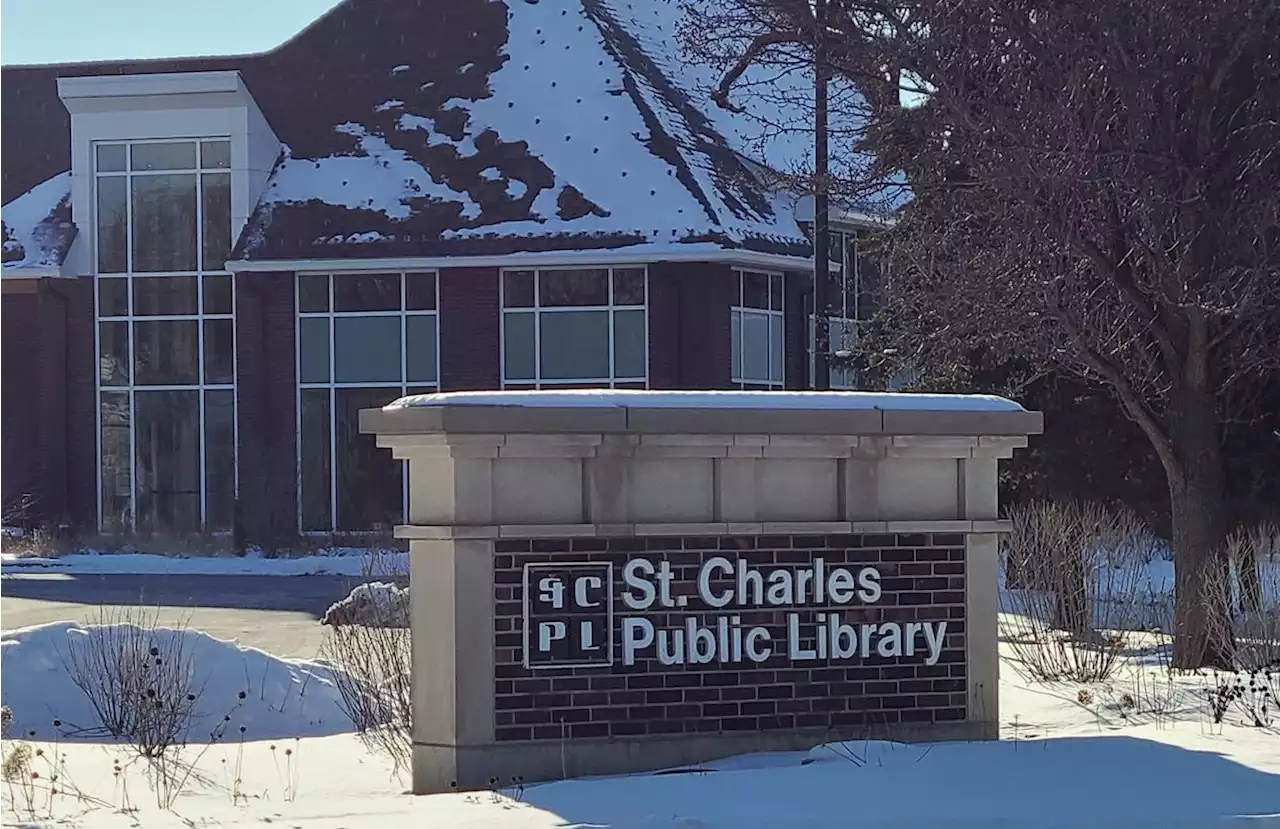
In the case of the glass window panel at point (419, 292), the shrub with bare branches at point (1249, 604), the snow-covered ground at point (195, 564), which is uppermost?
the glass window panel at point (419, 292)

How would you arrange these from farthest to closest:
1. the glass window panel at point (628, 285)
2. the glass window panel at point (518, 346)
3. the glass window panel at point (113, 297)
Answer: the glass window panel at point (113, 297), the glass window panel at point (518, 346), the glass window panel at point (628, 285)

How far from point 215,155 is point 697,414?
2459 centimetres

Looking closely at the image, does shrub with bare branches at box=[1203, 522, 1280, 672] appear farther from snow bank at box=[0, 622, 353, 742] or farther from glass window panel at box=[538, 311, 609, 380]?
glass window panel at box=[538, 311, 609, 380]

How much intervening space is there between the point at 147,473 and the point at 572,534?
25.1 meters

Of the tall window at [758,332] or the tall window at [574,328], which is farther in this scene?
the tall window at [758,332]

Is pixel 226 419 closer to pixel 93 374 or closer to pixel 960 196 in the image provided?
pixel 93 374

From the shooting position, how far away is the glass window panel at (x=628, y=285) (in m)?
30.6

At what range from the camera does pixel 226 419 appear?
32.3 m

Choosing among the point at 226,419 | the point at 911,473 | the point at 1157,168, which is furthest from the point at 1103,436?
the point at 226,419

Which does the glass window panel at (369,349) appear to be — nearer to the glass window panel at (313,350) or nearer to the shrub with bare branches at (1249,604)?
the glass window panel at (313,350)

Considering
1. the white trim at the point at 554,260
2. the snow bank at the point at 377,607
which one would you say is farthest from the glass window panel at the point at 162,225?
the snow bank at the point at 377,607

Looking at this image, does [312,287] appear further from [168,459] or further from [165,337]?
[168,459]

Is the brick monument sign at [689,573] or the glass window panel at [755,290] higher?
the glass window panel at [755,290]

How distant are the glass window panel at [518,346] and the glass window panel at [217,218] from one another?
537 cm
